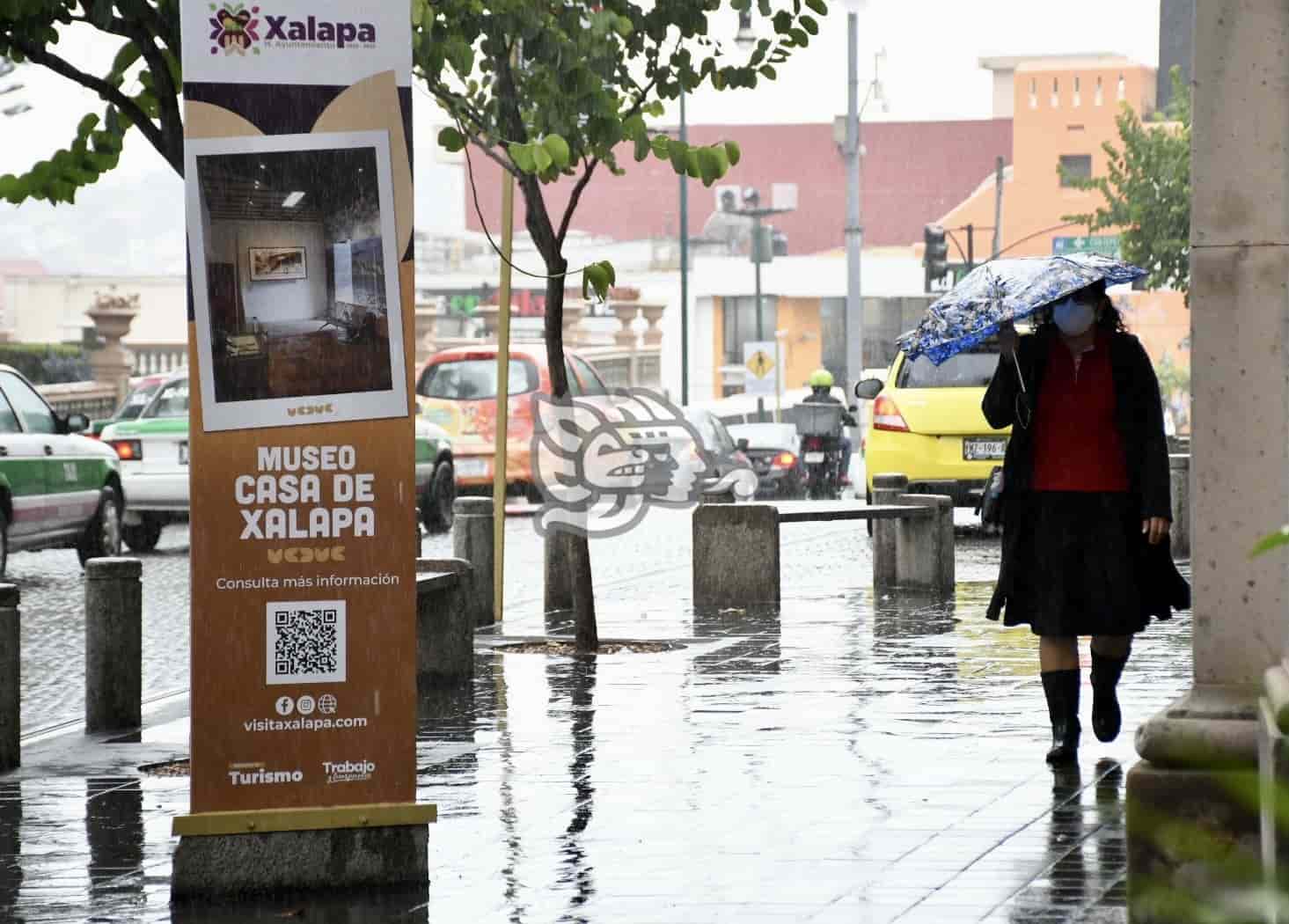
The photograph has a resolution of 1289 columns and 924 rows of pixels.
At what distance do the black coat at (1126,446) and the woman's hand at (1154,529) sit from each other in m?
0.02

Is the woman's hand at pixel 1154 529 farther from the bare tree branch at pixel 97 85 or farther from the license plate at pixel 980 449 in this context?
the license plate at pixel 980 449

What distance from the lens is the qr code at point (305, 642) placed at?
612cm

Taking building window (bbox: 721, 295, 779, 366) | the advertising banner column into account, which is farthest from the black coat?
building window (bbox: 721, 295, 779, 366)

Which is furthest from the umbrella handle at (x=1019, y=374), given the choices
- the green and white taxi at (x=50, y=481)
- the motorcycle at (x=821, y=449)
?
the motorcycle at (x=821, y=449)

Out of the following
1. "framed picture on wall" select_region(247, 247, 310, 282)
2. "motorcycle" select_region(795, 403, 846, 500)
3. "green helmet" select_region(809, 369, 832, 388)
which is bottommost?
"motorcycle" select_region(795, 403, 846, 500)

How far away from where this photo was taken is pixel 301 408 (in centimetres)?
606

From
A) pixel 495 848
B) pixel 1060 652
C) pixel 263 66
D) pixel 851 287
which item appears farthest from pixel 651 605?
pixel 851 287

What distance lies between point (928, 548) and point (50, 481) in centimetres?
777

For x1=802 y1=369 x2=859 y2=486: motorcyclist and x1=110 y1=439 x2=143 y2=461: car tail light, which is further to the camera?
x1=802 y1=369 x2=859 y2=486: motorcyclist

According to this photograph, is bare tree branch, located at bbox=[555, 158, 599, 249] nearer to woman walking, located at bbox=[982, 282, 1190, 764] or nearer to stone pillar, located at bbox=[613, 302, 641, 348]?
woman walking, located at bbox=[982, 282, 1190, 764]

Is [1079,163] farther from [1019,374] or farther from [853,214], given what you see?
[1019,374]

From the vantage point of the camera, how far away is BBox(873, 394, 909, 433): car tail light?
2120cm

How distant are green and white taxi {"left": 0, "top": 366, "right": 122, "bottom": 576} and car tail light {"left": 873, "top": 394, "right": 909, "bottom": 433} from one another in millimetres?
6938

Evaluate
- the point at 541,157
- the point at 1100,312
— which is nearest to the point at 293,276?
the point at 1100,312
